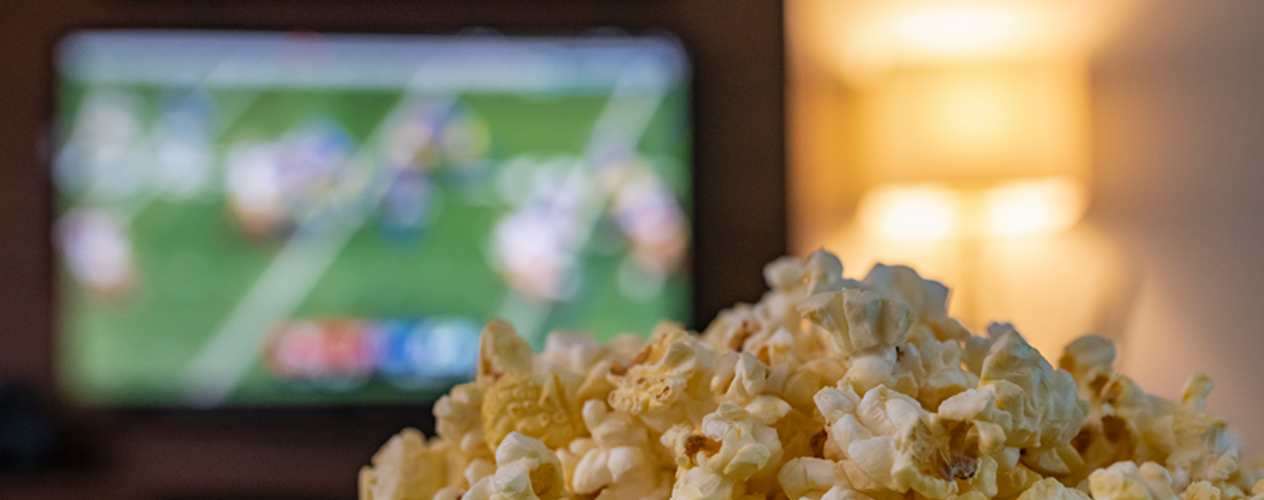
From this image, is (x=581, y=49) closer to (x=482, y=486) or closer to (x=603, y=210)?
(x=603, y=210)

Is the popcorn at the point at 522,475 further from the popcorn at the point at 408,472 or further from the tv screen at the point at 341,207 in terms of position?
the tv screen at the point at 341,207

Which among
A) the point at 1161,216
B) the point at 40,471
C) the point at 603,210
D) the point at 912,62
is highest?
the point at 912,62

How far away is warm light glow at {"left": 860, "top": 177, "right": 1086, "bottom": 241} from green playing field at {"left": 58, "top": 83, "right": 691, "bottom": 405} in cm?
43

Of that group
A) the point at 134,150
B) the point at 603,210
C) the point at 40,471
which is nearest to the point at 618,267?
the point at 603,210

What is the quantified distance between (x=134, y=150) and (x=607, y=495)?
188 cm

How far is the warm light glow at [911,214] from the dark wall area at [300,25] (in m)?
0.20

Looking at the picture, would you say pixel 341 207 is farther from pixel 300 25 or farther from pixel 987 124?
pixel 987 124

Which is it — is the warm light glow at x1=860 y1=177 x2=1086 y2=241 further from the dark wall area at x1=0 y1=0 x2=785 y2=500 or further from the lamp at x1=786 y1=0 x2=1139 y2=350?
the dark wall area at x1=0 y1=0 x2=785 y2=500

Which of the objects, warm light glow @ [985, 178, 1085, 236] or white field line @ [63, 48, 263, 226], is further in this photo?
white field line @ [63, 48, 263, 226]

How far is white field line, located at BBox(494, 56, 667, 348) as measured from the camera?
1.90m

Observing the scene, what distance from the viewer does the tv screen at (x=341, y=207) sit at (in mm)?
1896

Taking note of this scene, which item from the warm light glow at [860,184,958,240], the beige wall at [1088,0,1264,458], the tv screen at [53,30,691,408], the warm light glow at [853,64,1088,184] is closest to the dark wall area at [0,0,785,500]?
the tv screen at [53,30,691,408]

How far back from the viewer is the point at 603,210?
1.91 meters

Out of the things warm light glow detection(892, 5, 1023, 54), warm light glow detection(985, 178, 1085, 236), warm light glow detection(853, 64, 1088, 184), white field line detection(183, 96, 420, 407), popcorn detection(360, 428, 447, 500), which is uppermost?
warm light glow detection(892, 5, 1023, 54)
